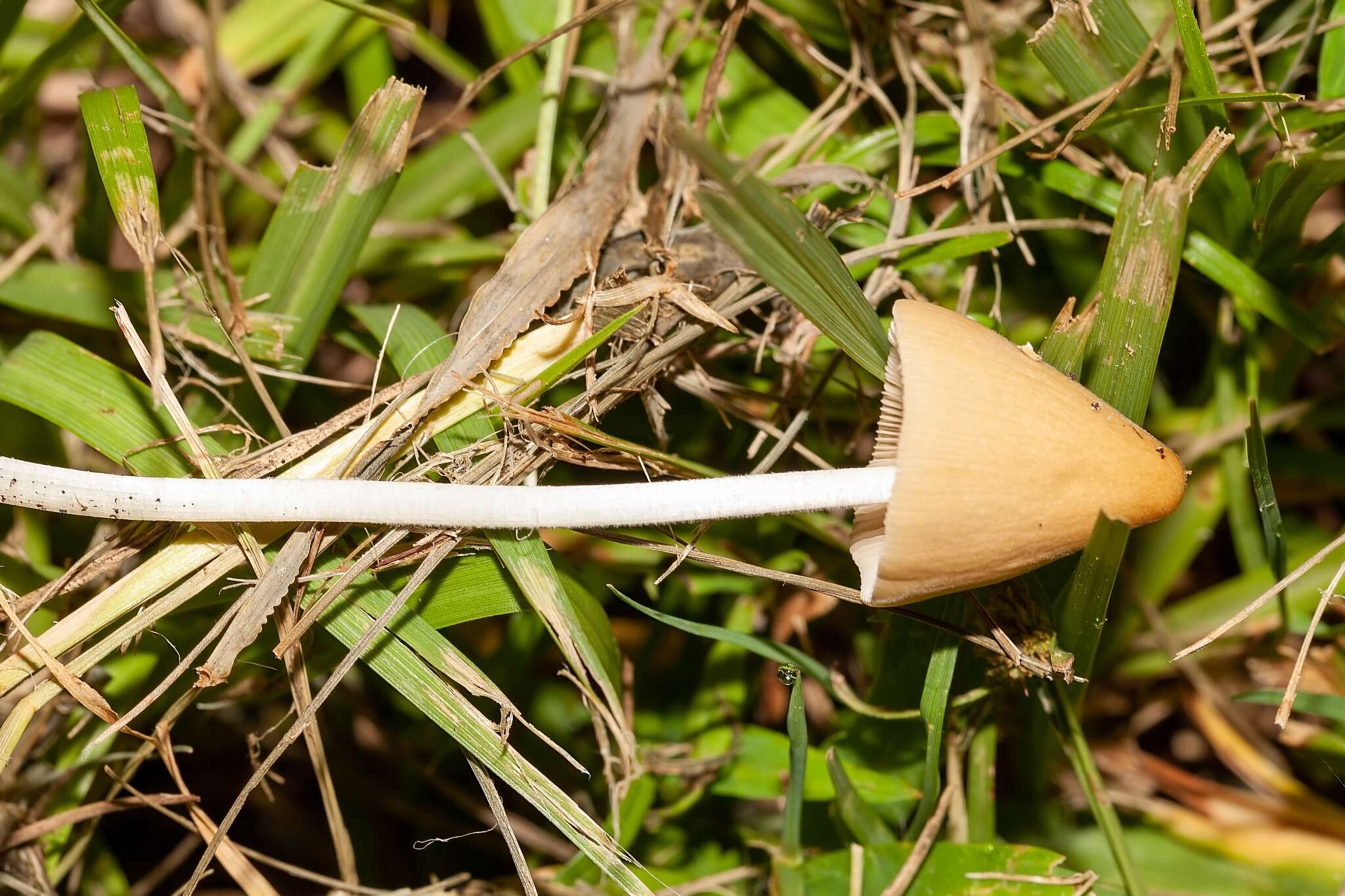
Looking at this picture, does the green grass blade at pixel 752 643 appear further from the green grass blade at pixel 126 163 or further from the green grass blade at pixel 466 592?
the green grass blade at pixel 126 163

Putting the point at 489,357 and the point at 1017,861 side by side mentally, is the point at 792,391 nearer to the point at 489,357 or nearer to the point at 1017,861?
the point at 489,357

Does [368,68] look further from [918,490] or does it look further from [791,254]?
[918,490]

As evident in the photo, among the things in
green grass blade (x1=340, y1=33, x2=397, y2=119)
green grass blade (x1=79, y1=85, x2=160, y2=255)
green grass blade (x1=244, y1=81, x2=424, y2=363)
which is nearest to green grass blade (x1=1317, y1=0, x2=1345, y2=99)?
green grass blade (x1=244, y1=81, x2=424, y2=363)

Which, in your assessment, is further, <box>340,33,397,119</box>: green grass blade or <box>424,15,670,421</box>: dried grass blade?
<box>340,33,397,119</box>: green grass blade

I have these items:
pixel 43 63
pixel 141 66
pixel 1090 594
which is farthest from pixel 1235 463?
pixel 43 63

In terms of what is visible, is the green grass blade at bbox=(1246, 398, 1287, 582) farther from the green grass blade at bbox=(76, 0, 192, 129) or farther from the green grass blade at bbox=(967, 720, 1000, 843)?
the green grass blade at bbox=(76, 0, 192, 129)

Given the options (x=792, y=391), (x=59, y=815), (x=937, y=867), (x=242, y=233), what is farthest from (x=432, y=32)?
(x=937, y=867)

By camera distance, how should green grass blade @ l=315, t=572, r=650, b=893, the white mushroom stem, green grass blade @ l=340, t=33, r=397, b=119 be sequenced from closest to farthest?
the white mushroom stem < green grass blade @ l=315, t=572, r=650, b=893 < green grass blade @ l=340, t=33, r=397, b=119
